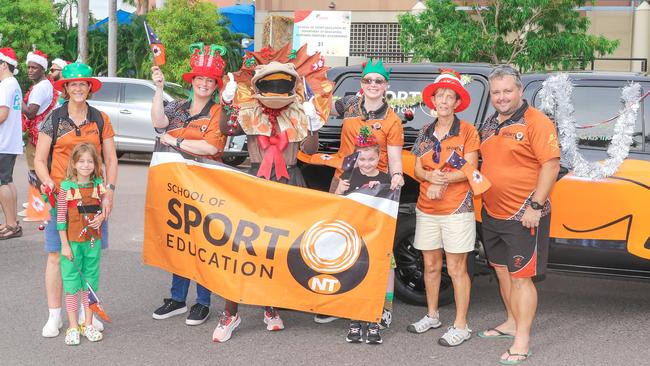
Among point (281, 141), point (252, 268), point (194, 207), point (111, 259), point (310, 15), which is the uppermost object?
point (310, 15)

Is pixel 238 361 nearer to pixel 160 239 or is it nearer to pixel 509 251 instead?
pixel 160 239

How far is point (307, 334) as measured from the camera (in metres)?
5.53

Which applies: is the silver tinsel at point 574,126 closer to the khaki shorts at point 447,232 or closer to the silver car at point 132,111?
the khaki shorts at point 447,232

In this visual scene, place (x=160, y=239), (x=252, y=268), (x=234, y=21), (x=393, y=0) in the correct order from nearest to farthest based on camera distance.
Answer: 1. (x=252, y=268)
2. (x=160, y=239)
3. (x=393, y=0)
4. (x=234, y=21)

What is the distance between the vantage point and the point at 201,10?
1883cm

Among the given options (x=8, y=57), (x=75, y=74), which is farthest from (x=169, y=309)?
(x=8, y=57)

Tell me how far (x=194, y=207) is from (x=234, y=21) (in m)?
21.1

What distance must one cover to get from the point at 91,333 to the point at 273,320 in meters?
1.24

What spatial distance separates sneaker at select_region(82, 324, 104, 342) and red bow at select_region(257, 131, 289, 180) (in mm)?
1516

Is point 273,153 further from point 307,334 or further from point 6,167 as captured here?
point 6,167

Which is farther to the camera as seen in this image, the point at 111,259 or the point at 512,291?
the point at 111,259

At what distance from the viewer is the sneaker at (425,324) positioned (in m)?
5.55

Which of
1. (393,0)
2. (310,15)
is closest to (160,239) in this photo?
(310,15)

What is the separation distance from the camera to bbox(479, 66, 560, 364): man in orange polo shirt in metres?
4.77
